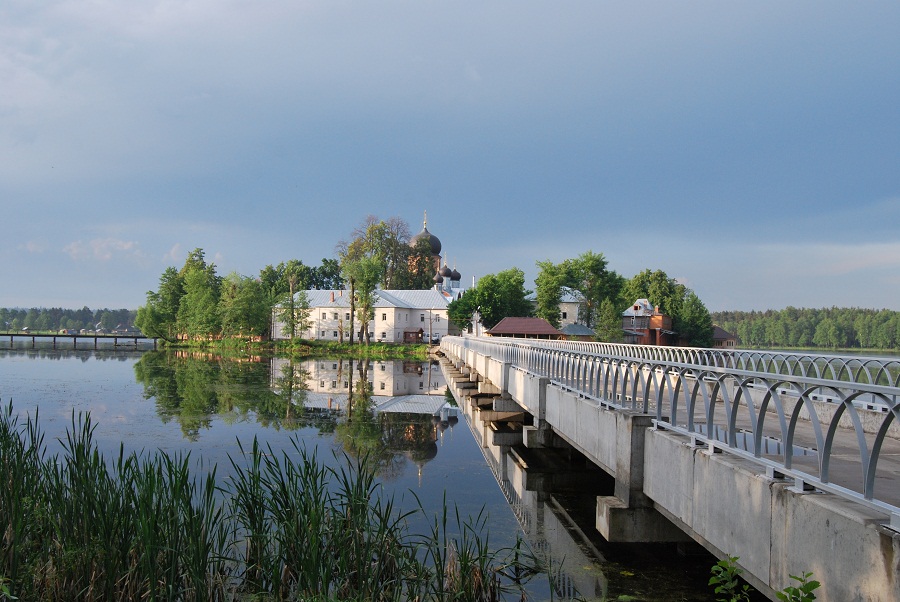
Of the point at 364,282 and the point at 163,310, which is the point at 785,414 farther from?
the point at 163,310

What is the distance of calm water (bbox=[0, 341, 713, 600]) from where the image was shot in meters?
9.17

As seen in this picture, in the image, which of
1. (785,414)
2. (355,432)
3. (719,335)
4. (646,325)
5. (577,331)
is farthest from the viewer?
(719,335)

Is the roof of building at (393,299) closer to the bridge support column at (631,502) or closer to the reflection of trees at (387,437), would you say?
the reflection of trees at (387,437)

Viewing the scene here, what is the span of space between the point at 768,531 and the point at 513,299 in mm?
77302

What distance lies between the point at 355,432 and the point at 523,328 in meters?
51.8

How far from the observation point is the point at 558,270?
83312 millimetres

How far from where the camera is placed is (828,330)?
75312mm

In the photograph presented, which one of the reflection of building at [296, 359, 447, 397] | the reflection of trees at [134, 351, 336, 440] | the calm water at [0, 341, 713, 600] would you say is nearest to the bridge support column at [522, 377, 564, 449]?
the calm water at [0, 341, 713, 600]

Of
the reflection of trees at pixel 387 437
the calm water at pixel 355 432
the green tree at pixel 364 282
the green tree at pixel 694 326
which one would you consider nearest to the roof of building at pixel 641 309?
the green tree at pixel 694 326

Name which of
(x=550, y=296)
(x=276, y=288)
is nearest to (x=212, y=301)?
(x=276, y=288)

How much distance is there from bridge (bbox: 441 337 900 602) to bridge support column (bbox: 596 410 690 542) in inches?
0.5

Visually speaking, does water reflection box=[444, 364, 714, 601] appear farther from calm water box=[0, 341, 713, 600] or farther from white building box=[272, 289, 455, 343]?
white building box=[272, 289, 455, 343]

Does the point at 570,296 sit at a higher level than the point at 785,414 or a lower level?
higher

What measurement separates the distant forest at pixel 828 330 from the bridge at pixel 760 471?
61.1 m
